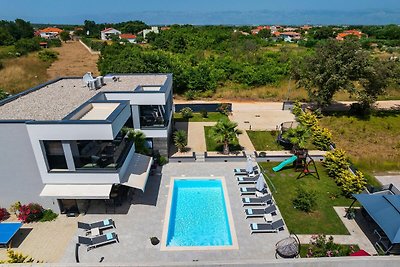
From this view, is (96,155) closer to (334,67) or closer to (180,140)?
(180,140)

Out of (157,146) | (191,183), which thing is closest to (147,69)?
(157,146)

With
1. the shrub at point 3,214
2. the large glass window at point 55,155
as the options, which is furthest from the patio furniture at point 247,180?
the shrub at point 3,214

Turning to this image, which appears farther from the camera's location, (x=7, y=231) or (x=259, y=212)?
(x=259, y=212)

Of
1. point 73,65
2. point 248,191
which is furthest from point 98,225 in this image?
point 73,65

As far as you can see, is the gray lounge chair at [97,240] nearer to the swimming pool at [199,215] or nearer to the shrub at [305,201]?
the swimming pool at [199,215]

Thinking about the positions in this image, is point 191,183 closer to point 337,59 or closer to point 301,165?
point 301,165

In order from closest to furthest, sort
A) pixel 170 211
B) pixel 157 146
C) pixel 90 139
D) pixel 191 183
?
pixel 90 139 → pixel 170 211 → pixel 191 183 → pixel 157 146
